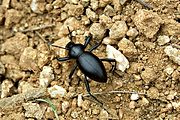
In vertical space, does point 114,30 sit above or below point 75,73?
above

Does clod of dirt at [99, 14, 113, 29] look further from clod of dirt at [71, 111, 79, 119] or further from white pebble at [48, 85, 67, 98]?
clod of dirt at [71, 111, 79, 119]

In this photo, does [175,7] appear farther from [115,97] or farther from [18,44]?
[18,44]

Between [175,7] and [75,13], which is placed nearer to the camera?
[175,7]

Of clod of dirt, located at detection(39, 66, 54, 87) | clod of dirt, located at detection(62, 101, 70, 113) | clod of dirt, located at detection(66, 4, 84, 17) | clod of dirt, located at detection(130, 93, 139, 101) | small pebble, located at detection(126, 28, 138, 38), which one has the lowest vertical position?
clod of dirt, located at detection(62, 101, 70, 113)

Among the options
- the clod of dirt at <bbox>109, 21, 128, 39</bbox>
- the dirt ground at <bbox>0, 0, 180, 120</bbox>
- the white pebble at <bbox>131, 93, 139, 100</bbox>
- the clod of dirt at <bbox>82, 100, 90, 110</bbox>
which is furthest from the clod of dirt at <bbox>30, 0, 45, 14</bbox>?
the white pebble at <bbox>131, 93, 139, 100</bbox>

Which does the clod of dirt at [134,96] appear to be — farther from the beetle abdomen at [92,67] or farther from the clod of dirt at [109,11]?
the clod of dirt at [109,11]

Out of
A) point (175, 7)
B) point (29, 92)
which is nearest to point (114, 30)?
point (175, 7)
